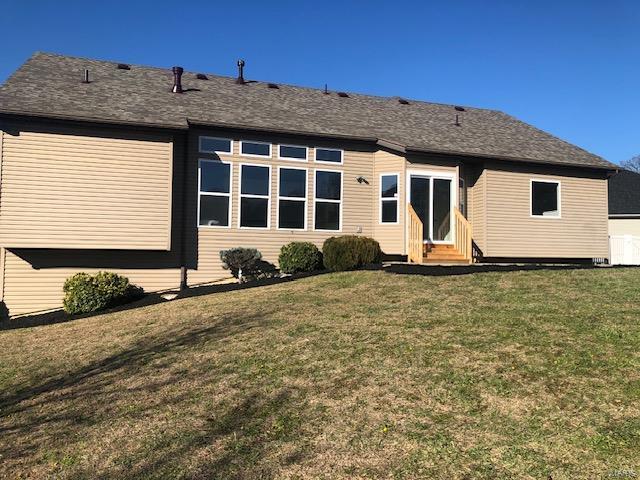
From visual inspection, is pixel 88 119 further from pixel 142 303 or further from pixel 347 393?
pixel 347 393

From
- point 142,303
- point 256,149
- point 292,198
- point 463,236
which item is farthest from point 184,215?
point 463,236

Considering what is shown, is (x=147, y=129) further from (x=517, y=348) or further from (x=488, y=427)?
(x=488, y=427)

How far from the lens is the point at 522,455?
13.4ft

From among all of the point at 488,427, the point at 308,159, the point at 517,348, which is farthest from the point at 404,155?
the point at 488,427

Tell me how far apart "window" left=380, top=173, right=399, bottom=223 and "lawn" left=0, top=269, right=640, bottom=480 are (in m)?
6.27

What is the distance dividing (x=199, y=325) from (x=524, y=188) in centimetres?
1188

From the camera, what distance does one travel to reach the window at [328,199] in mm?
15391

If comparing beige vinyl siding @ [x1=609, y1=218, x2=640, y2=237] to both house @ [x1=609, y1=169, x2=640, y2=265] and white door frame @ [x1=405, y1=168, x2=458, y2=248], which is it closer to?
house @ [x1=609, y1=169, x2=640, y2=265]

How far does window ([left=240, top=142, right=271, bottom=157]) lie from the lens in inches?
580

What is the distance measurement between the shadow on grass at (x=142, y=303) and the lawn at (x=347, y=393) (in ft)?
7.46

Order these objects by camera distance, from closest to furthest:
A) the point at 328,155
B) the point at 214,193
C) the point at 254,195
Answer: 1. the point at 214,193
2. the point at 254,195
3. the point at 328,155

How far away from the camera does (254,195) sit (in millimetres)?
14758

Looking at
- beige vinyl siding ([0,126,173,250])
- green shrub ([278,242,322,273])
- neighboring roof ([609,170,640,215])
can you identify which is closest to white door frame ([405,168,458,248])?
green shrub ([278,242,322,273])

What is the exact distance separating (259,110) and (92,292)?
7.20 meters
